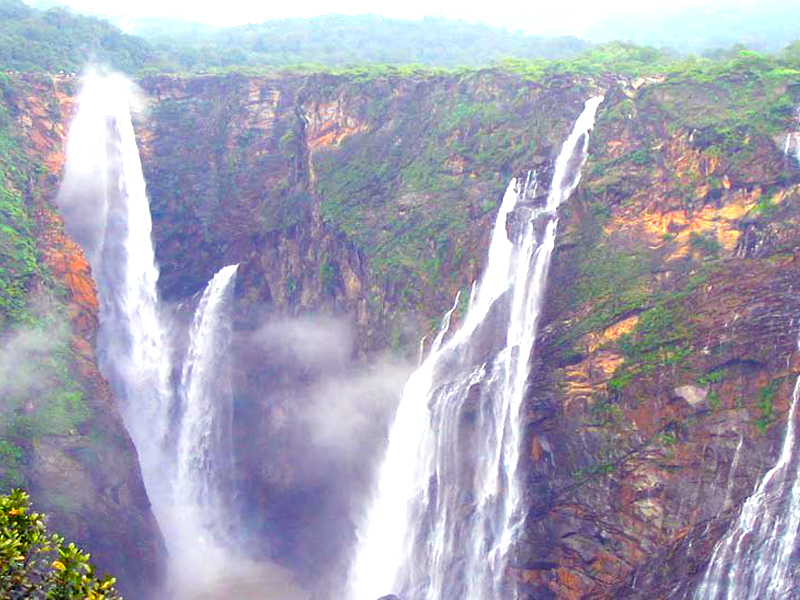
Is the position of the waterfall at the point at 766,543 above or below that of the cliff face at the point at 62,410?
below

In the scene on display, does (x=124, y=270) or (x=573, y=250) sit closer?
(x=573, y=250)

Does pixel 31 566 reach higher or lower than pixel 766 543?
higher

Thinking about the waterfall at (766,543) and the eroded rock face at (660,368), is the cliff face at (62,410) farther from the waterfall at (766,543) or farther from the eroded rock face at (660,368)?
the waterfall at (766,543)

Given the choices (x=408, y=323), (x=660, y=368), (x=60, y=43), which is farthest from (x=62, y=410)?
(x=60, y=43)

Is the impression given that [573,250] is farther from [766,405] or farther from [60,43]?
[60,43]

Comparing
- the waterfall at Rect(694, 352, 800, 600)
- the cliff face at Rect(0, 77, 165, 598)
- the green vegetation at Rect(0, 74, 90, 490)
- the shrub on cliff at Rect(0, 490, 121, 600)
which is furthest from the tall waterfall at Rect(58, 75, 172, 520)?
the shrub on cliff at Rect(0, 490, 121, 600)

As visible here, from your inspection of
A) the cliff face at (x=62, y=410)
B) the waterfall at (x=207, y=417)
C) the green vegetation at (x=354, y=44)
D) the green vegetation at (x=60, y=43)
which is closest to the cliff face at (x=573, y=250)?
the waterfall at (x=207, y=417)

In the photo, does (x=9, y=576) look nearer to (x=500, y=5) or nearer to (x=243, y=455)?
(x=243, y=455)
